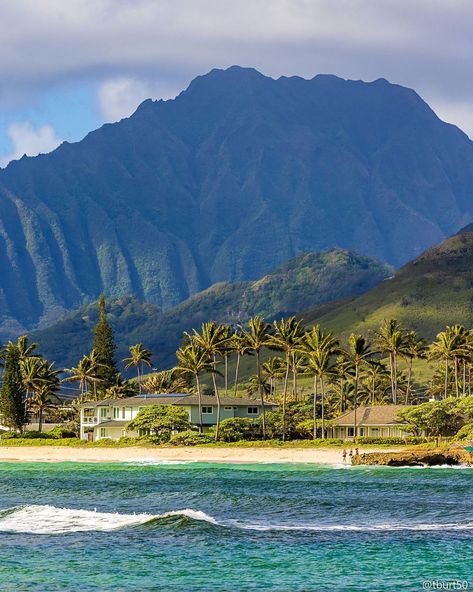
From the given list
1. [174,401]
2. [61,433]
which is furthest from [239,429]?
[61,433]

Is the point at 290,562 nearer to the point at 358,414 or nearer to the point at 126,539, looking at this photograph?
the point at 126,539

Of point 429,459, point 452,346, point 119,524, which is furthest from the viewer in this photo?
point 452,346

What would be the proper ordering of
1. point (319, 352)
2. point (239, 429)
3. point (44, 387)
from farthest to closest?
point (44, 387)
point (239, 429)
point (319, 352)

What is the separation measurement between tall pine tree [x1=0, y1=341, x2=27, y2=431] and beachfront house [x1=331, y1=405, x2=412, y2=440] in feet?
148

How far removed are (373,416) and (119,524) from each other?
9290 centimetres

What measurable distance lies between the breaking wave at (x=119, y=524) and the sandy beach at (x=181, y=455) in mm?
62034

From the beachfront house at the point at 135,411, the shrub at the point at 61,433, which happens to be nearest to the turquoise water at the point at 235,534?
the beachfront house at the point at 135,411

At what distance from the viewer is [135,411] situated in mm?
157000

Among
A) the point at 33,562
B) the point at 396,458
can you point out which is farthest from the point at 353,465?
the point at 33,562

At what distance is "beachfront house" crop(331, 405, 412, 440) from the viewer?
145 meters

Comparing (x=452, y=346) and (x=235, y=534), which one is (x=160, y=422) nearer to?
(x=452, y=346)

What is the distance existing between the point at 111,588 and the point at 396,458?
2959 inches

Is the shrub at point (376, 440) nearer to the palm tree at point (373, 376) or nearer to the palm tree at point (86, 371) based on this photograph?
the palm tree at point (373, 376)

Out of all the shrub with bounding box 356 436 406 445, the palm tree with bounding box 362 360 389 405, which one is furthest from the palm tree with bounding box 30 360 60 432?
the shrub with bounding box 356 436 406 445
